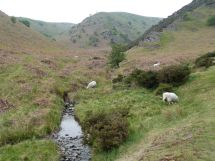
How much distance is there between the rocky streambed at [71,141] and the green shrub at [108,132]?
1.00 m

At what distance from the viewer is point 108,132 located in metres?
26.5

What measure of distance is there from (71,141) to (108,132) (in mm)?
5049

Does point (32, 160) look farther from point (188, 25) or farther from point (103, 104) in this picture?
point (188, 25)

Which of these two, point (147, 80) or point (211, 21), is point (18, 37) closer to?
point (211, 21)

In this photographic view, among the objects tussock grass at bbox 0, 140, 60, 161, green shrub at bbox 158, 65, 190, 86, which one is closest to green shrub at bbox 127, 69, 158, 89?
green shrub at bbox 158, 65, 190, 86

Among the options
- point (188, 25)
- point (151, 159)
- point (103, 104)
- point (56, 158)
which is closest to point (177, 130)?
point (151, 159)

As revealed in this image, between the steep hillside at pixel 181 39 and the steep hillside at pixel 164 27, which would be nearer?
the steep hillside at pixel 181 39

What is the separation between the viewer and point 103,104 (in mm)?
39188

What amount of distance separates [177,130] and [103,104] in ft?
49.1

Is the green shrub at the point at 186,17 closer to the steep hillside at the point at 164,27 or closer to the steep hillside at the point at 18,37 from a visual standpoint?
the steep hillside at the point at 164,27

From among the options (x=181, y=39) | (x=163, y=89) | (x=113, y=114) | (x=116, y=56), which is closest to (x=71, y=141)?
(x=113, y=114)

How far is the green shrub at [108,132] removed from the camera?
1033 inches

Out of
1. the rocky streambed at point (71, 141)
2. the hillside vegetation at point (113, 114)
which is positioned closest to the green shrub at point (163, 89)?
the hillside vegetation at point (113, 114)

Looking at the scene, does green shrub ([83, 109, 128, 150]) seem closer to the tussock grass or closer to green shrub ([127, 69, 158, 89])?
the tussock grass
